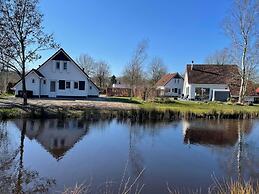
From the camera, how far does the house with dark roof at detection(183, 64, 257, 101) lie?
42.6 metres

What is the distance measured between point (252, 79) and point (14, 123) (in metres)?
30.3

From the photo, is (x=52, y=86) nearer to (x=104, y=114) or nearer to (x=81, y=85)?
(x=81, y=85)

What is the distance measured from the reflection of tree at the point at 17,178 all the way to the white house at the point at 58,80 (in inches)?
881

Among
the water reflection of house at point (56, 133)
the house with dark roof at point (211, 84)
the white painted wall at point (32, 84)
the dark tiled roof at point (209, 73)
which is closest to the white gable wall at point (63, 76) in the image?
the white painted wall at point (32, 84)

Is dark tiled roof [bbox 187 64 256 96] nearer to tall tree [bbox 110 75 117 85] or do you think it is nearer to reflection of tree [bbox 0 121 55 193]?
tall tree [bbox 110 75 117 85]

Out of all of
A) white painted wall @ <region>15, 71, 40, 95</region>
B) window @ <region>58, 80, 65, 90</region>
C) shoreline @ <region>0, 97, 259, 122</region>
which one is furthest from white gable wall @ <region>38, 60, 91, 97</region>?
shoreline @ <region>0, 97, 259, 122</region>

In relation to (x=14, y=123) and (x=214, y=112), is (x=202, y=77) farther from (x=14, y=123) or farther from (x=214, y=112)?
(x=14, y=123)

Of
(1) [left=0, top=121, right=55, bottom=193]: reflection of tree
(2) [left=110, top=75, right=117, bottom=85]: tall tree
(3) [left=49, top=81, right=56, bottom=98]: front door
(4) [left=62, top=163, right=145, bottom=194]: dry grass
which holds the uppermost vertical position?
(2) [left=110, top=75, right=117, bottom=85]: tall tree

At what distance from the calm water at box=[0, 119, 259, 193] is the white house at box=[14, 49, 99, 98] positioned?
15.1 m

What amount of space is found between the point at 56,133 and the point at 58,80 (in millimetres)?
19162

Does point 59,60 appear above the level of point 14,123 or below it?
above

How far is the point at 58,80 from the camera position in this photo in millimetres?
32969

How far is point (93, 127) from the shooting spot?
17.1 metres

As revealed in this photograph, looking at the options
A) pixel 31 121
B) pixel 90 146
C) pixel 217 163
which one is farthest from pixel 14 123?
pixel 217 163
